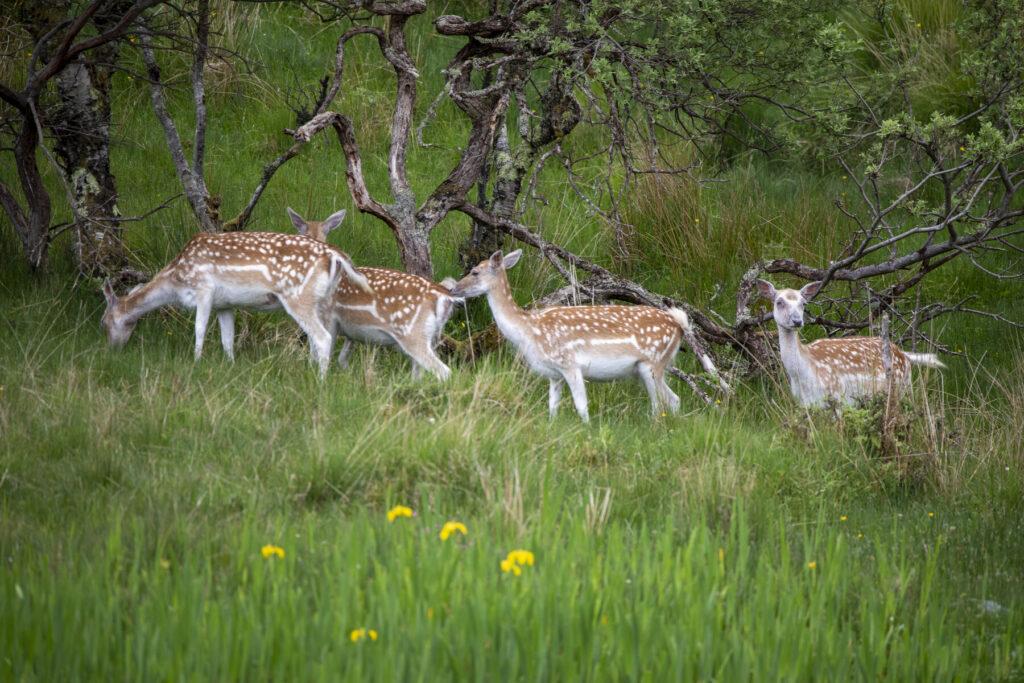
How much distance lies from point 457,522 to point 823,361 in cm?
433

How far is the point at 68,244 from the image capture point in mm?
9195

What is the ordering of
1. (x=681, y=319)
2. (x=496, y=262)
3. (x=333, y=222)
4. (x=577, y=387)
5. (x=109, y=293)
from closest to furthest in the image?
(x=577, y=387) < (x=109, y=293) < (x=681, y=319) < (x=496, y=262) < (x=333, y=222)

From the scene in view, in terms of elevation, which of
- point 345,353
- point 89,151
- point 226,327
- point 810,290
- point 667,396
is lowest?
point 667,396

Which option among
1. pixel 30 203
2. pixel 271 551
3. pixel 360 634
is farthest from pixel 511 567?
pixel 30 203

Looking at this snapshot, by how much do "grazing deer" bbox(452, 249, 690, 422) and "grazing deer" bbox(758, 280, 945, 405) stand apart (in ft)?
2.42

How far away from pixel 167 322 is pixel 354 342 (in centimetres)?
148

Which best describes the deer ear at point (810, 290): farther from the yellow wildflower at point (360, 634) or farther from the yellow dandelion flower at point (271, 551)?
the yellow wildflower at point (360, 634)

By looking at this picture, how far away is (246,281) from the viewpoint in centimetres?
752

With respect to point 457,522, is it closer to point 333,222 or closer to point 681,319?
point 681,319

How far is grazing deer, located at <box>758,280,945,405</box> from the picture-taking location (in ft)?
25.2

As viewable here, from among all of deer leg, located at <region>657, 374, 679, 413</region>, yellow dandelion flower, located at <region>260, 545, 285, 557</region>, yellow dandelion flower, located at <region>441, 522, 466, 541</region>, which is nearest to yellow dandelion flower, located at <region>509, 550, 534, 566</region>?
yellow dandelion flower, located at <region>441, 522, 466, 541</region>

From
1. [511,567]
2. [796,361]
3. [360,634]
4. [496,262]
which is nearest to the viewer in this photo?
[360,634]

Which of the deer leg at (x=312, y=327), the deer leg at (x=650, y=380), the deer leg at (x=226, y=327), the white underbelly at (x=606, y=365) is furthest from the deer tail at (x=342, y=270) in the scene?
the deer leg at (x=650, y=380)

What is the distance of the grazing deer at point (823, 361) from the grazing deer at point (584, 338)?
2.42 feet
